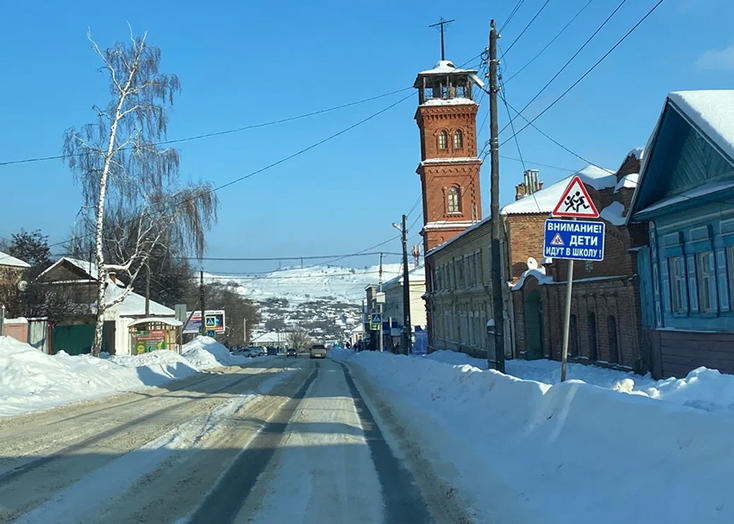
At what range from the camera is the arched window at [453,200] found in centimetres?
6016

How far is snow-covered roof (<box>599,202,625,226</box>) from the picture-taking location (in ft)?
74.0

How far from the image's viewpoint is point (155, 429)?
1216cm

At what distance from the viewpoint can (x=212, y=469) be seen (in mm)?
8625

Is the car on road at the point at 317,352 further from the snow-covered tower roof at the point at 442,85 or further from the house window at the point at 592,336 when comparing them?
the house window at the point at 592,336

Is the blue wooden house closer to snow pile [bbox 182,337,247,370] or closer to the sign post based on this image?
the sign post

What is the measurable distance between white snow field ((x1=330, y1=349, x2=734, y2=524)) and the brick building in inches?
384

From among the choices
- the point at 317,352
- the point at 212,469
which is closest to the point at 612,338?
the point at 212,469

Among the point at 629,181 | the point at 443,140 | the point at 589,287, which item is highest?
the point at 443,140

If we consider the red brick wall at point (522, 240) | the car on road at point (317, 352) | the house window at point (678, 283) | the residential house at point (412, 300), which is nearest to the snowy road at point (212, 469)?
the house window at point (678, 283)

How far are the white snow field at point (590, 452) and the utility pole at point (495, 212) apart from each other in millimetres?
6987

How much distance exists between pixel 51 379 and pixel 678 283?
57.9 feet

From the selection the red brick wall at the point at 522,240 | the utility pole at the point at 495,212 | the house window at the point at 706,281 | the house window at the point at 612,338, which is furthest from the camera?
the red brick wall at the point at 522,240

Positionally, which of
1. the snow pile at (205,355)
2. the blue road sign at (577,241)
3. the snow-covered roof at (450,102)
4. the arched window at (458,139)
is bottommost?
the snow pile at (205,355)

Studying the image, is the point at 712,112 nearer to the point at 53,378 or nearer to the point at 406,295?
the point at 53,378
